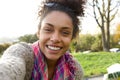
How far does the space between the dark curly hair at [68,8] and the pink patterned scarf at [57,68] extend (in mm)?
177

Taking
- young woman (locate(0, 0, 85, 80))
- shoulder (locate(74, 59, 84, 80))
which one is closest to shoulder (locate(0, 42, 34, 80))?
young woman (locate(0, 0, 85, 80))

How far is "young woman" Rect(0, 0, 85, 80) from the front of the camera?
187 cm

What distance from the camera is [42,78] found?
6.36 feet

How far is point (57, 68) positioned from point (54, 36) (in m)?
0.35

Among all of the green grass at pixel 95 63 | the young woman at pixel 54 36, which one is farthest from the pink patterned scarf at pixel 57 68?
the green grass at pixel 95 63

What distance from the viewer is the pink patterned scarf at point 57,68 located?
1.90 m

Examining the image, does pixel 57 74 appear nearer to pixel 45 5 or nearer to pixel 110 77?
pixel 45 5

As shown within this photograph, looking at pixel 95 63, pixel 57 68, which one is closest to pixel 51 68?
pixel 57 68

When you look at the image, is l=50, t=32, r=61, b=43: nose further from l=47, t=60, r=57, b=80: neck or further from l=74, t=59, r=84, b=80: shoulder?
l=74, t=59, r=84, b=80: shoulder

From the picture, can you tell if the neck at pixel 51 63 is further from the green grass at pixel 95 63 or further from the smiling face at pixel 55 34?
the green grass at pixel 95 63

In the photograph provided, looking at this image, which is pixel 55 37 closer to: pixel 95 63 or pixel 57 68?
pixel 57 68

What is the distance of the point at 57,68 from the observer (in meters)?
2.14

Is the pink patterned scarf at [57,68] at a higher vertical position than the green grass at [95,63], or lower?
higher

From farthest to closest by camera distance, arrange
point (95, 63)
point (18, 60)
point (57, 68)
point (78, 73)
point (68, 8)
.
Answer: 1. point (95, 63)
2. point (78, 73)
3. point (57, 68)
4. point (68, 8)
5. point (18, 60)
